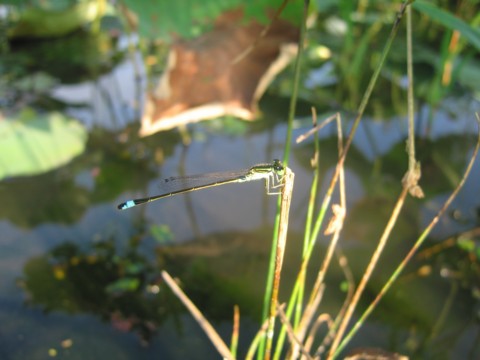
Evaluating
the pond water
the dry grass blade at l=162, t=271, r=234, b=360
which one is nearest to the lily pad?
the pond water

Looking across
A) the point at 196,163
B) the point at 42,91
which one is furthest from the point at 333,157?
the point at 42,91

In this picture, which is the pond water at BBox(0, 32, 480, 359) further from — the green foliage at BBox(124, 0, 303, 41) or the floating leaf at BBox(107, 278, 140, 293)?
the green foliage at BBox(124, 0, 303, 41)

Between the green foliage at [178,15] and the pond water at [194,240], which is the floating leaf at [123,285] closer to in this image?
the pond water at [194,240]

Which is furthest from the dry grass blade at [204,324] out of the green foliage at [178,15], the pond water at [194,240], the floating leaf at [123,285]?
the green foliage at [178,15]

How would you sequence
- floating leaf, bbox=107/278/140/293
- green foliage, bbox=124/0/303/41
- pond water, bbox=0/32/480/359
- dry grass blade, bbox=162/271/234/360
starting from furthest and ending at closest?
green foliage, bbox=124/0/303/41 < floating leaf, bbox=107/278/140/293 < pond water, bbox=0/32/480/359 < dry grass blade, bbox=162/271/234/360

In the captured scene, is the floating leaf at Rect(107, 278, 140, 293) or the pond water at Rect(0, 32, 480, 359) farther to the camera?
the floating leaf at Rect(107, 278, 140, 293)

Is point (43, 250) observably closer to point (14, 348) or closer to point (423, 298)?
point (14, 348)
